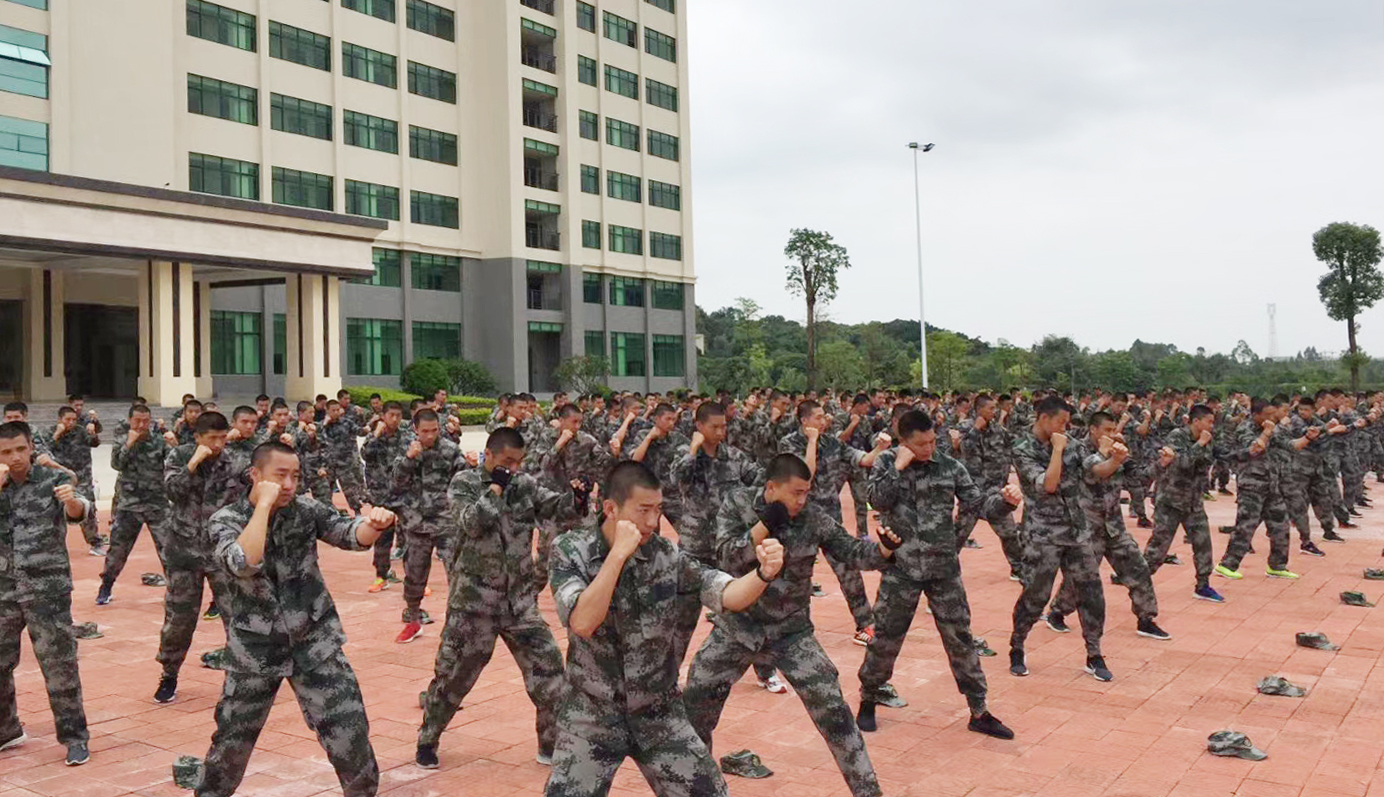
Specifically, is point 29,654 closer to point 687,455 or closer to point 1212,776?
point 687,455

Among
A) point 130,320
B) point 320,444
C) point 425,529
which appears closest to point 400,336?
point 130,320

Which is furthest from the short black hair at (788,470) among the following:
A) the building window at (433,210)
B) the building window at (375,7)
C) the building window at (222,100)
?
the building window at (375,7)

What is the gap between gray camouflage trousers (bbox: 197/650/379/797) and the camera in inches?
191

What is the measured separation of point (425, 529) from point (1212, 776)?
6578 millimetres

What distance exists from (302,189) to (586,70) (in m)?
15.4

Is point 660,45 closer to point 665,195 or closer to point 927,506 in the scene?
point 665,195

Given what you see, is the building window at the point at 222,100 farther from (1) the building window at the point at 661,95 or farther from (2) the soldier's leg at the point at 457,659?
(2) the soldier's leg at the point at 457,659

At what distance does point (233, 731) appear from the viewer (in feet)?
16.0

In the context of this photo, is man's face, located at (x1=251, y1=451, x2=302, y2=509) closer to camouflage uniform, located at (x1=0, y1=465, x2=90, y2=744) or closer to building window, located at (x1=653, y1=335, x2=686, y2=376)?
camouflage uniform, located at (x1=0, y1=465, x2=90, y2=744)

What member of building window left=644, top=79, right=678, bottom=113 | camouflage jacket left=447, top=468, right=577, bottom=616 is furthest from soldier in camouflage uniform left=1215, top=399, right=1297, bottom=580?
building window left=644, top=79, right=678, bottom=113

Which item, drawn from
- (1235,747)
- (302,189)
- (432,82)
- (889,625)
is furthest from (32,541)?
(432,82)

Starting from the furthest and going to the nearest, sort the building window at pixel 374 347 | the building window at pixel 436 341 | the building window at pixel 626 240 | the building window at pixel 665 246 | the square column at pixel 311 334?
1. the building window at pixel 665 246
2. the building window at pixel 626 240
3. the building window at pixel 436 341
4. the building window at pixel 374 347
5. the square column at pixel 311 334

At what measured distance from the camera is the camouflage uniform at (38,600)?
630 cm

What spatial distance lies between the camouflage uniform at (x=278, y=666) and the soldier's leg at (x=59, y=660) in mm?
2041
